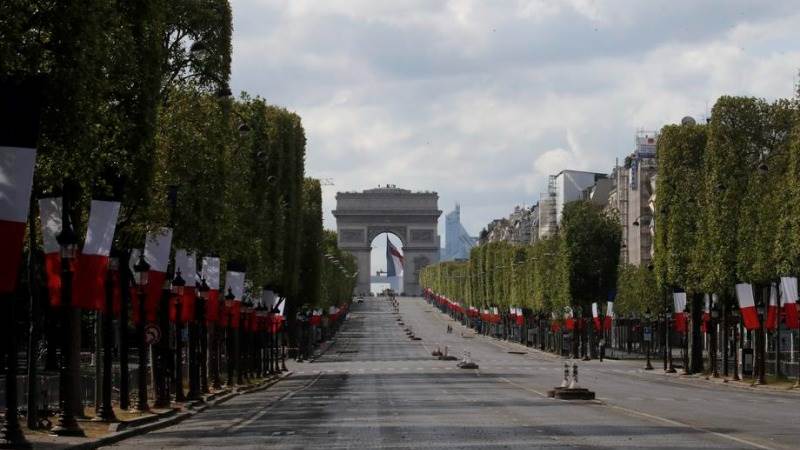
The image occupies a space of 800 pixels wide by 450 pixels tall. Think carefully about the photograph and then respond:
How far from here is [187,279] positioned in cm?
5909

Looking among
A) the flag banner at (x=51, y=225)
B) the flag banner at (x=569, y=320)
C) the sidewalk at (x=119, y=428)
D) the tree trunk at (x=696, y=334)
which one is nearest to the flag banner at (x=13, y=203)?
the sidewalk at (x=119, y=428)

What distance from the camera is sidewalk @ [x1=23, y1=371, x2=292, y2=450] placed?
34.7 meters

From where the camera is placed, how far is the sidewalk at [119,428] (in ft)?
114

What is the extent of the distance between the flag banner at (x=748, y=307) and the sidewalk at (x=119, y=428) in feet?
96.5

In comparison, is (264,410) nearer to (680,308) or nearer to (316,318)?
(680,308)

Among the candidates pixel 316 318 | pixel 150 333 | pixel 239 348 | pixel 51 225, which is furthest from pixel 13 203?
pixel 316 318

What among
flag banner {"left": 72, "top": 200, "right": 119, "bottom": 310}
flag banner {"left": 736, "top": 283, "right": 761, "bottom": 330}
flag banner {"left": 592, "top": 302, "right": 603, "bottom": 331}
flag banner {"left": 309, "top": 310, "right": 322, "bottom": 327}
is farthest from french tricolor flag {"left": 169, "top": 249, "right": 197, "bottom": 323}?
flag banner {"left": 309, "top": 310, "right": 322, "bottom": 327}

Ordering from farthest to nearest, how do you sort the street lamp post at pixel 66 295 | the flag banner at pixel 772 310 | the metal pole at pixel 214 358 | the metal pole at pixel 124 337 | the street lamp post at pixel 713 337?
the street lamp post at pixel 713 337
the flag banner at pixel 772 310
the metal pole at pixel 214 358
the metal pole at pixel 124 337
the street lamp post at pixel 66 295

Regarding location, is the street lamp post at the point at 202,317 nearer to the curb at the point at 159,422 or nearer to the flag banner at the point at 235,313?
the curb at the point at 159,422

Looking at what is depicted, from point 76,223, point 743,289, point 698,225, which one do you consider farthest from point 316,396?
point 698,225

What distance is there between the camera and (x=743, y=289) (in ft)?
268

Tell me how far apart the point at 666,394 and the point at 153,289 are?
932 inches

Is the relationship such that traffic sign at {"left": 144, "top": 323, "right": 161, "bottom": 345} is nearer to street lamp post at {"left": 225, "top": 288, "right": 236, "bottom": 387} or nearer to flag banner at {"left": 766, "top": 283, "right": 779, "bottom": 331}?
street lamp post at {"left": 225, "top": 288, "right": 236, "bottom": 387}

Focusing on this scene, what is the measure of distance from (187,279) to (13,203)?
98.8 ft
